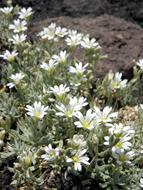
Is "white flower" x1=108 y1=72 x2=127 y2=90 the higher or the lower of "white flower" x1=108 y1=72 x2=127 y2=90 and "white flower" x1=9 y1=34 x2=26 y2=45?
the lower

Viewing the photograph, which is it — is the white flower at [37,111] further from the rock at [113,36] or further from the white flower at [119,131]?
the rock at [113,36]

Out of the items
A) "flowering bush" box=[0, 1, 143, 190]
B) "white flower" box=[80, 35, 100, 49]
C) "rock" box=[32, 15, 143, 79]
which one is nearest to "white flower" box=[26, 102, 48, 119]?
"flowering bush" box=[0, 1, 143, 190]

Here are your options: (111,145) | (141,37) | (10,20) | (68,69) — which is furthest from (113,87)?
(10,20)

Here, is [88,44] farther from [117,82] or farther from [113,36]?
[113,36]

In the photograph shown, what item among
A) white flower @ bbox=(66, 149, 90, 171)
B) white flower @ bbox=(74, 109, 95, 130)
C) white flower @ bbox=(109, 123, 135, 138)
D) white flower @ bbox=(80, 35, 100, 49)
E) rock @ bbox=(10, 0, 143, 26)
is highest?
rock @ bbox=(10, 0, 143, 26)

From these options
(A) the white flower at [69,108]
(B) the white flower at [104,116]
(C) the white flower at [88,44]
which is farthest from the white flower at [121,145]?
(C) the white flower at [88,44]

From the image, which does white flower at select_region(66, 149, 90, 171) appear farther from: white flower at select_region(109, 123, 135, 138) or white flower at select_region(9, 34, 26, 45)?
white flower at select_region(9, 34, 26, 45)

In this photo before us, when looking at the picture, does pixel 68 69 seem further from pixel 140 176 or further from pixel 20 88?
pixel 140 176
